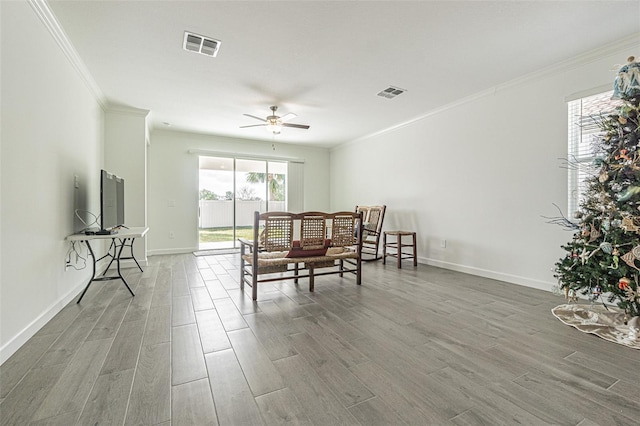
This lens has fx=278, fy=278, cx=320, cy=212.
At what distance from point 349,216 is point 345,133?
132 inches

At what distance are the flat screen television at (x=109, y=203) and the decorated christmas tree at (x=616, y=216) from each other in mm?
4617

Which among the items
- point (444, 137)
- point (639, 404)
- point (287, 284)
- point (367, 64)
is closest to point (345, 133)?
point (444, 137)

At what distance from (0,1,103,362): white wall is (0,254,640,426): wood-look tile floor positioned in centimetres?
30

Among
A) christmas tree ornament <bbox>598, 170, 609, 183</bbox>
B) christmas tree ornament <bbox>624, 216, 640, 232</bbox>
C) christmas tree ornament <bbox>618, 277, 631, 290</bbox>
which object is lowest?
christmas tree ornament <bbox>618, 277, 631, 290</bbox>

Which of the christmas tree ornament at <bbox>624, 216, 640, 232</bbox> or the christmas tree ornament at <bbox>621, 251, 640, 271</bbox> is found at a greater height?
the christmas tree ornament at <bbox>624, 216, 640, 232</bbox>

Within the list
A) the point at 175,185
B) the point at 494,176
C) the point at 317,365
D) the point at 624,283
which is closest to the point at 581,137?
the point at 494,176

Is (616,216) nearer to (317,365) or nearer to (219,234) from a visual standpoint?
(317,365)

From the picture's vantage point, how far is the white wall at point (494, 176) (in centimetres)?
326

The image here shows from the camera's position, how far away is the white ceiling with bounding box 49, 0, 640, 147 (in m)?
2.30

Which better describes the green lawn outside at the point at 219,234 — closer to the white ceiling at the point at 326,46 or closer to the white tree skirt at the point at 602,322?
the white ceiling at the point at 326,46

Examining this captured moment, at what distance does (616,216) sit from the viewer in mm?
2264

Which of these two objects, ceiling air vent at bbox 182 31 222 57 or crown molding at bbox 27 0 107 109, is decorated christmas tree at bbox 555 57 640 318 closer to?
ceiling air vent at bbox 182 31 222 57

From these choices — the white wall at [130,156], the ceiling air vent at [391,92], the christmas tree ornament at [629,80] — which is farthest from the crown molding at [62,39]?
the christmas tree ornament at [629,80]

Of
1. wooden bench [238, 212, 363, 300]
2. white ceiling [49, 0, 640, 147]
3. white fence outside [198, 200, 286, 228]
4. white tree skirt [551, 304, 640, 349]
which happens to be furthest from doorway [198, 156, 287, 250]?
white tree skirt [551, 304, 640, 349]
